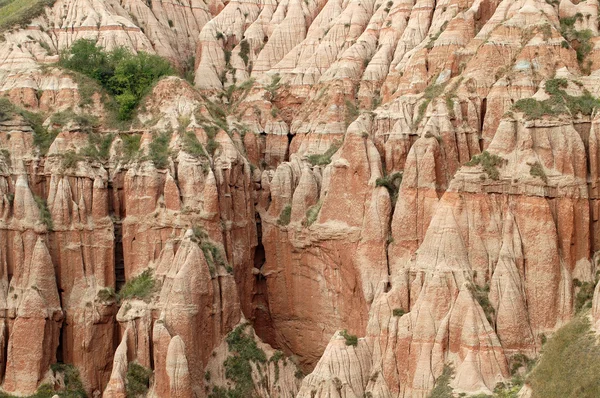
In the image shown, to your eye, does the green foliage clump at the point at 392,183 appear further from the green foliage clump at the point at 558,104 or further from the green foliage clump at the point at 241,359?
the green foliage clump at the point at 241,359

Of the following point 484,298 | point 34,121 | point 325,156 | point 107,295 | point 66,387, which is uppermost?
point 34,121

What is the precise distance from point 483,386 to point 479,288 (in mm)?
4546

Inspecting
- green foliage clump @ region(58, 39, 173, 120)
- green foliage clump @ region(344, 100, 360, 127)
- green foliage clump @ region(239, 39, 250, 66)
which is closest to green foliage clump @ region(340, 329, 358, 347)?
green foliage clump @ region(344, 100, 360, 127)

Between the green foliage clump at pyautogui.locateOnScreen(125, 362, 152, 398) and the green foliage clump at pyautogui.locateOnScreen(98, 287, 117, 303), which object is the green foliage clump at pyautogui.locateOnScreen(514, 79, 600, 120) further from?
the green foliage clump at pyautogui.locateOnScreen(98, 287, 117, 303)

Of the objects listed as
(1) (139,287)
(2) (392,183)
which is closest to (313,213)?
(2) (392,183)

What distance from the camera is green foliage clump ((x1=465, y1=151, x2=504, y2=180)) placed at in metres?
56.8

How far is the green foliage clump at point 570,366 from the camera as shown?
4753 centimetres

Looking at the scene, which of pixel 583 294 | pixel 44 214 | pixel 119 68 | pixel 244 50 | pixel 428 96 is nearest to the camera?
pixel 583 294

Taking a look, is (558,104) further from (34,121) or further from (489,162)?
(34,121)

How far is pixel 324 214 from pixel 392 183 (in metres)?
3.82

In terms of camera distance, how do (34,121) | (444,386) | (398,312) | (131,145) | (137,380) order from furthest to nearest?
1. (34,121)
2. (131,145)
3. (137,380)
4. (398,312)
5. (444,386)

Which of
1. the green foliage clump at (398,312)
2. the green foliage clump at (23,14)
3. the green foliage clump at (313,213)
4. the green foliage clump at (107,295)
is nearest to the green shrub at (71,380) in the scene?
the green foliage clump at (107,295)

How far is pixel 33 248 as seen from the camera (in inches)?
2459

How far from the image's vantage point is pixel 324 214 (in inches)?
2516
